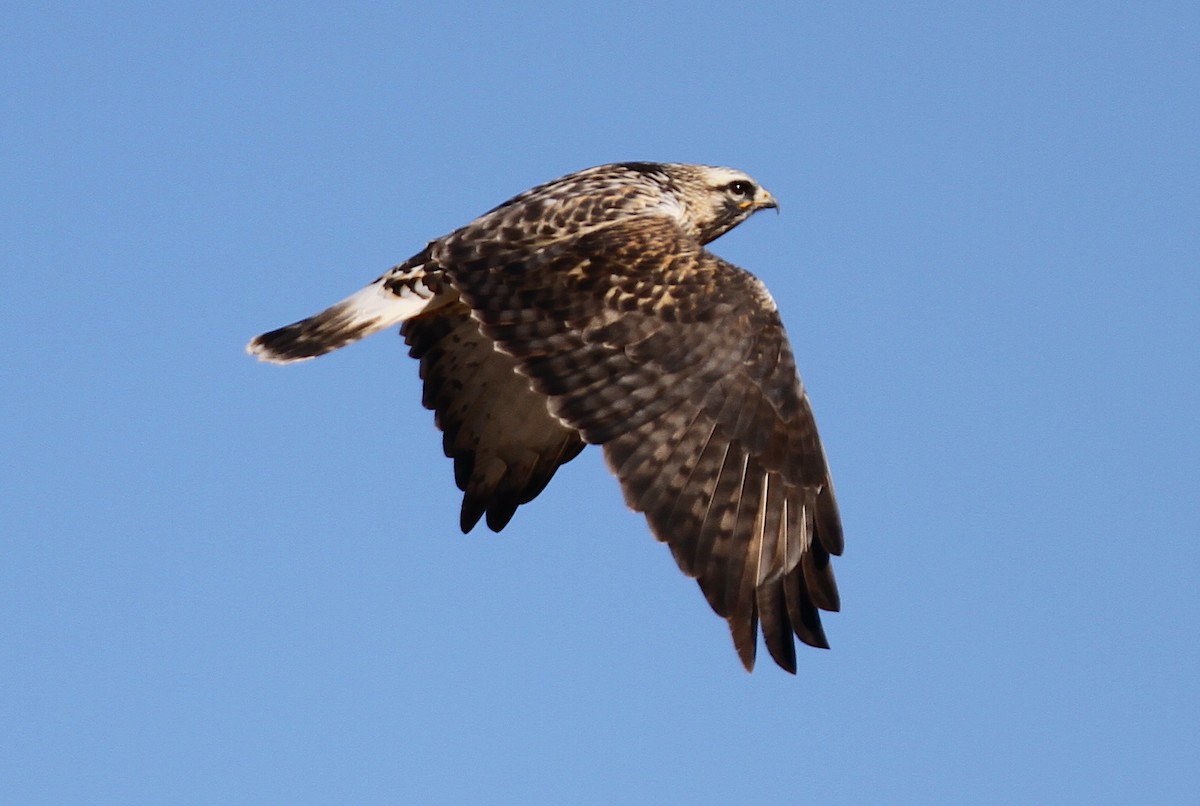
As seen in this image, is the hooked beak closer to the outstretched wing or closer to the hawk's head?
the hawk's head

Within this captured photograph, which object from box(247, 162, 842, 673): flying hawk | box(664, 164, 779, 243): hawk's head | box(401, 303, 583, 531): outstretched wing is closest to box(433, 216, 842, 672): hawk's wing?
box(247, 162, 842, 673): flying hawk

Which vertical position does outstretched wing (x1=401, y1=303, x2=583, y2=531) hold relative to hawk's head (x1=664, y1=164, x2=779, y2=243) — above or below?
below

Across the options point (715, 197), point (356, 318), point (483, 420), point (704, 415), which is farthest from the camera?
point (715, 197)

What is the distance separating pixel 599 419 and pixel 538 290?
2.66ft

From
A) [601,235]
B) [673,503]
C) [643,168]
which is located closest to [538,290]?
[601,235]

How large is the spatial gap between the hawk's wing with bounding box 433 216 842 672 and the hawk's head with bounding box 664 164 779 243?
6.21 feet

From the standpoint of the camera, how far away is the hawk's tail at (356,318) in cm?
852

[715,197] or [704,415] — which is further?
[715,197]

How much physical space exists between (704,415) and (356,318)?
185 cm

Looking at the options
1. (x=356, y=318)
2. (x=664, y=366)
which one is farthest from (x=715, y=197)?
(x=664, y=366)

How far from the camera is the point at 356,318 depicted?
8.59m

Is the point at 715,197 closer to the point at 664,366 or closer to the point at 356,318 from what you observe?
the point at 356,318

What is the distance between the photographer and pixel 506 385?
9.25m

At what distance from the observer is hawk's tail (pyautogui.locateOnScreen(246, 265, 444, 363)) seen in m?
8.52
